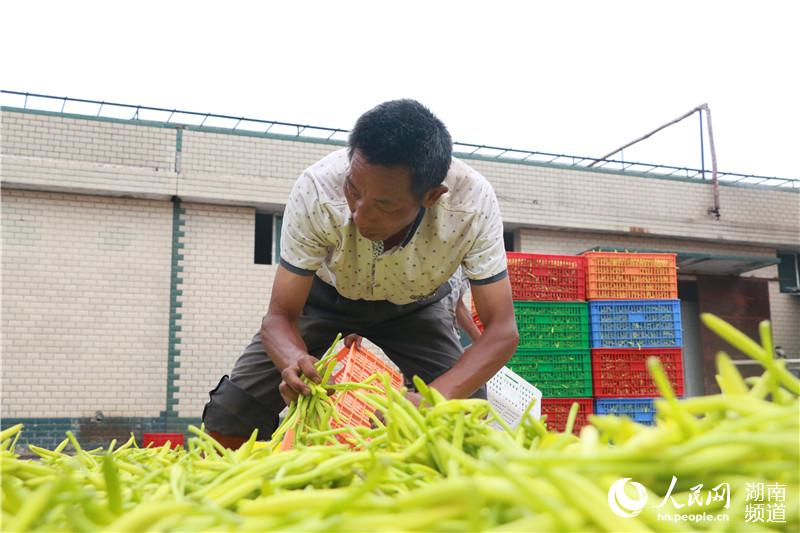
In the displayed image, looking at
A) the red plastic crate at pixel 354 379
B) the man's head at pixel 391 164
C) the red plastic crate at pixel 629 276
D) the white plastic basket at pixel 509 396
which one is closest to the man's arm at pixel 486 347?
the red plastic crate at pixel 354 379

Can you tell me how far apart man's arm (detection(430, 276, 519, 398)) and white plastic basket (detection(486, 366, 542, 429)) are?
162cm

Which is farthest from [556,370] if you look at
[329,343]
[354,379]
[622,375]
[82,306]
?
[82,306]

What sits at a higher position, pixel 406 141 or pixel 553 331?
pixel 406 141

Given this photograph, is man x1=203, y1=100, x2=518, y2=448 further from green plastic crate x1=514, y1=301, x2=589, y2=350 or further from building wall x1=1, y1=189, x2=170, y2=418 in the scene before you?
building wall x1=1, y1=189, x2=170, y2=418

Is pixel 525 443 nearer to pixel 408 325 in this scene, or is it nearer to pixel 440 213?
pixel 440 213

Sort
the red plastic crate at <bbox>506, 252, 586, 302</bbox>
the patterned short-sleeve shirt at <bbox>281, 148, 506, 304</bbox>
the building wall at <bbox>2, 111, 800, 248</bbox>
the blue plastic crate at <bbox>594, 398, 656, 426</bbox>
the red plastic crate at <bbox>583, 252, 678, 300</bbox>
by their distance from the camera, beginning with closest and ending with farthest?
1. the patterned short-sleeve shirt at <bbox>281, 148, 506, 304</bbox>
2. the blue plastic crate at <bbox>594, 398, 656, 426</bbox>
3. the red plastic crate at <bbox>506, 252, 586, 302</bbox>
4. the red plastic crate at <bbox>583, 252, 678, 300</bbox>
5. the building wall at <bbox>2, 111, 800, 248</bbox>

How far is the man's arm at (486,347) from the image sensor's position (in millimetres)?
2541

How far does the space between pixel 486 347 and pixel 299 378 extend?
34.2 inches

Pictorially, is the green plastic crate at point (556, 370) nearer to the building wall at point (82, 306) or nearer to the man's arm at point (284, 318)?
the man's arm at point (284, 318)

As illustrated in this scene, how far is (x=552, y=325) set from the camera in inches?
264

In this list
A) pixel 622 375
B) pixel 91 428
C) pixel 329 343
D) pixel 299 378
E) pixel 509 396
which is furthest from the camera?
pixel 91 428

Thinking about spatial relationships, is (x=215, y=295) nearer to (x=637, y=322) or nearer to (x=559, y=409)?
(x=559, y=409)

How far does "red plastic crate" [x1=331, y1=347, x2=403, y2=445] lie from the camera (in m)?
2.14

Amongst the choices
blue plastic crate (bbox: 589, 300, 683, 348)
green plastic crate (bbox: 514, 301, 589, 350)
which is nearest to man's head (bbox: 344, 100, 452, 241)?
green plastic crate (bbox: 514, 301, 589, 350)
